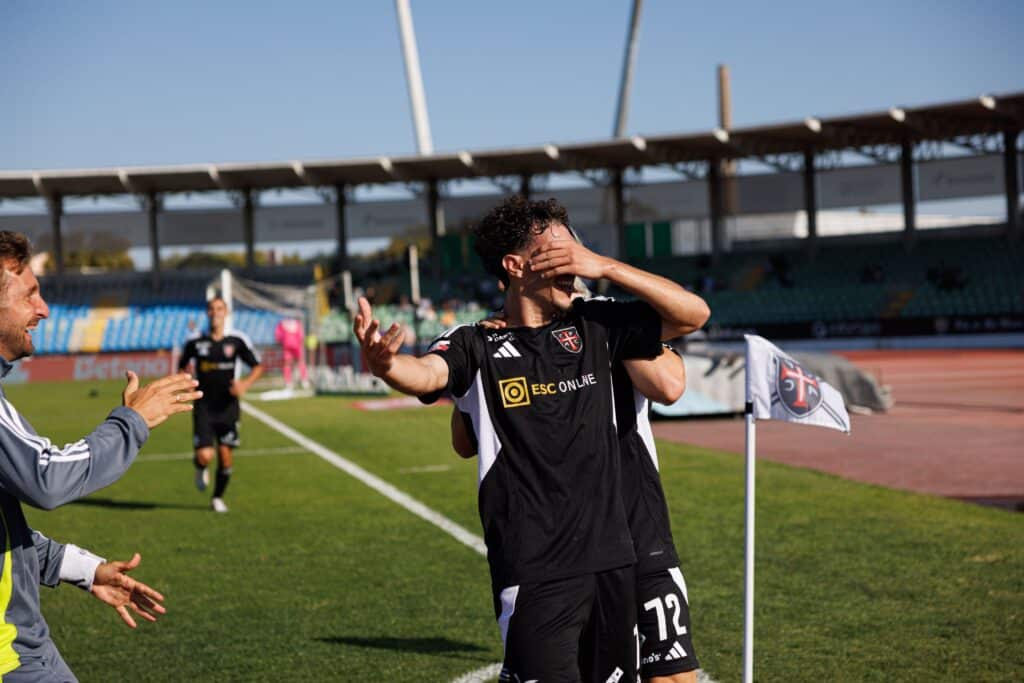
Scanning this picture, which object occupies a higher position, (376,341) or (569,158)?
(569,158)

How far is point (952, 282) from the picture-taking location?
48.3 meters

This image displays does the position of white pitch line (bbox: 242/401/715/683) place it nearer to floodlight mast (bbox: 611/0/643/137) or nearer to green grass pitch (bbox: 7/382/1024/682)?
green grass pitch (bbox: 7/382/1024/682)

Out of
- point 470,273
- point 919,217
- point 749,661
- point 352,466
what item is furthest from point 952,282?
point 919,217

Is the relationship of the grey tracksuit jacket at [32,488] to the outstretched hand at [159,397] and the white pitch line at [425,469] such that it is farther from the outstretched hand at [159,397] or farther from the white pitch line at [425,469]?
the white pitch line at [425,469]

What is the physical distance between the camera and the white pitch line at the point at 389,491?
1020 centimetres

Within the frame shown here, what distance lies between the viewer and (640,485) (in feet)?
12.8

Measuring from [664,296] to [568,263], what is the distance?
348 mm

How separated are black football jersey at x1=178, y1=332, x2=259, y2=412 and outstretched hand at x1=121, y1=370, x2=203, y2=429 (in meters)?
9.15

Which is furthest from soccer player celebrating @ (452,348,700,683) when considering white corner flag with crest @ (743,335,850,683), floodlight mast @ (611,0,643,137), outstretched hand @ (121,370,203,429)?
floodlight mast @ (611,0,643,137)

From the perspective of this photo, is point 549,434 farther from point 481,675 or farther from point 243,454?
point 243,454

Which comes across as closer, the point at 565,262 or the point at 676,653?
the point at 565,262

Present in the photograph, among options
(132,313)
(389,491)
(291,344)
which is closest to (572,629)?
(389,491)

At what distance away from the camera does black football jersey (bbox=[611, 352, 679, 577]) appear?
381 centimetres

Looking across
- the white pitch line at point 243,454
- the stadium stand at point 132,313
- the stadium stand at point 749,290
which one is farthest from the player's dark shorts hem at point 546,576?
the stadium stand at point 132,313
